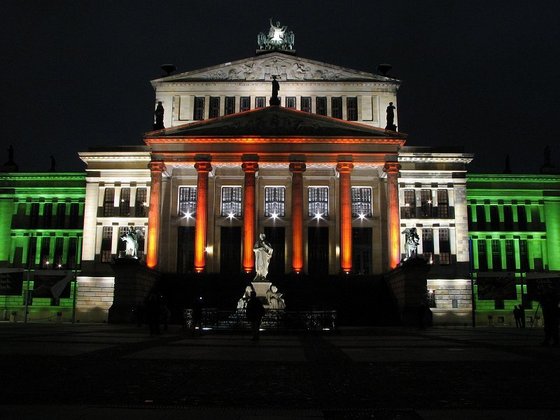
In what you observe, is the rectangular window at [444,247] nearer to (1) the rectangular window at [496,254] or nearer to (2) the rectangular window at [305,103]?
(1) the rectangular window at [496,254]

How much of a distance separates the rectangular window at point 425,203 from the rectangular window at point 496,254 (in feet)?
36.3

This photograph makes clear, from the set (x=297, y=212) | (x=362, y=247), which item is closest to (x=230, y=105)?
(x=297, y=212)

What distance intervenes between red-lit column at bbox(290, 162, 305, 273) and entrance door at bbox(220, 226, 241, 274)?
26.5 ft

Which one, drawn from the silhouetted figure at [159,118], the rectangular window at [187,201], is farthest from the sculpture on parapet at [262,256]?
the rectangular window at [187,201]

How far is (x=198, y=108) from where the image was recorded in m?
66.4

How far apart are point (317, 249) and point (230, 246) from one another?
864 cm

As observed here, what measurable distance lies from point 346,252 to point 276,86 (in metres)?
16.5

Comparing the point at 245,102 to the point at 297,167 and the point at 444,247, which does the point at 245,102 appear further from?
the point at 444,247

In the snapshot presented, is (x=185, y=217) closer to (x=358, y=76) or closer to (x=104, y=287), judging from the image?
(x=104, y=287)

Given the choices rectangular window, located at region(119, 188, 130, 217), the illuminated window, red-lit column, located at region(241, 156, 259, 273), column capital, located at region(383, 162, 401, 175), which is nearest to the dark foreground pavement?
red-lit column, located at region(241, 156, 259, 273)

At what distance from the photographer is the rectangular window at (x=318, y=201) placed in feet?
207

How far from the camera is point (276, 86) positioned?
57.8 m

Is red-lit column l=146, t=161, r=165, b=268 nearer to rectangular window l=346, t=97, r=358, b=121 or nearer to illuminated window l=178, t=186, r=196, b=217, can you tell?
illuminated window l=178, t=186, r=196, b=217

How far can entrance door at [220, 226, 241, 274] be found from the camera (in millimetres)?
62250
